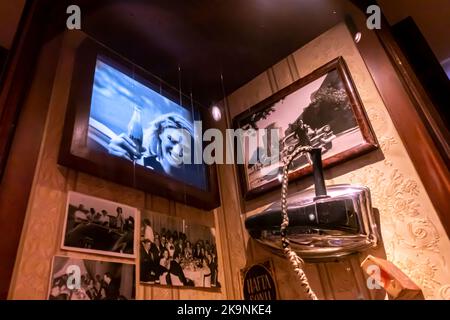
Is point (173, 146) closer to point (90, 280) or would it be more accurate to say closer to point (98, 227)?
point (98, 227)

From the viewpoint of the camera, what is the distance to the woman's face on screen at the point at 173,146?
0.96 m

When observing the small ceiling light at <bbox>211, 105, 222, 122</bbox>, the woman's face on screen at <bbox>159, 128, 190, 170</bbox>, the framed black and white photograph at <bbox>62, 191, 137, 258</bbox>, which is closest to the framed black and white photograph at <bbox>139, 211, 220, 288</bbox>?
the framed black and white photograph at <bbox>62, 191, 137, 258</bbox>

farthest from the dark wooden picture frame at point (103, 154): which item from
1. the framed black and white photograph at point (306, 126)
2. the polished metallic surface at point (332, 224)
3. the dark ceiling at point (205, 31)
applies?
the polished metallic surface at point (332, 224)

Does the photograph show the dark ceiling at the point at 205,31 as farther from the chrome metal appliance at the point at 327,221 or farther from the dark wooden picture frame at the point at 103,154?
the chrome metal appliance at the point at 327,221

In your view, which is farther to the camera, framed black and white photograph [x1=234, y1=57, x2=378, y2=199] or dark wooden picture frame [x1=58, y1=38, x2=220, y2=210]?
framed black and white photograph [x1=234, y1=57, x2=378, y2=199]

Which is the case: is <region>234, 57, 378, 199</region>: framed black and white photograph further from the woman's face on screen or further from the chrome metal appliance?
the woman's face on screen

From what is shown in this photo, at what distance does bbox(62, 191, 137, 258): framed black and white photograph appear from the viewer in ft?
2.20

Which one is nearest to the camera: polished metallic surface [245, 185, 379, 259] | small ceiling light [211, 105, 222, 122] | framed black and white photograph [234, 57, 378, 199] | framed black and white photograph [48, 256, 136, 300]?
framed black and white photograph [48, 256, 136, 300]

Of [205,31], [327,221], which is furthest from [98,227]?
[205,31]

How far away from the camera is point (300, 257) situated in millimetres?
800

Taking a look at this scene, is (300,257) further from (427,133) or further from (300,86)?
(300,86)

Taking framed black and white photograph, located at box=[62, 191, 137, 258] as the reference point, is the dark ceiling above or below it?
above

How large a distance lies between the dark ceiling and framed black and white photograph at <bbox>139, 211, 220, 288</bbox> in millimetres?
519
